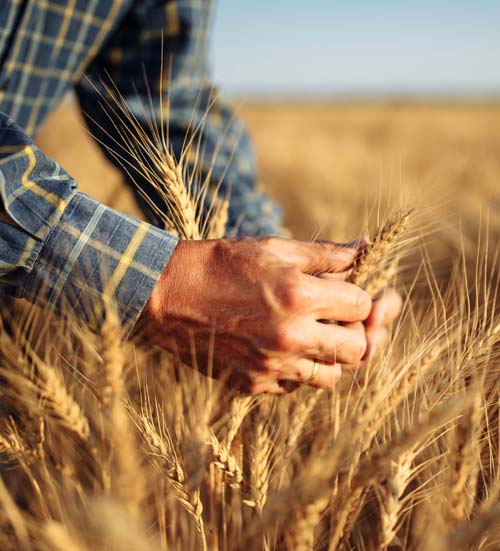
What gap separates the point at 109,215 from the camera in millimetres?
673

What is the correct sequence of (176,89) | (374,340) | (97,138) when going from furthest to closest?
(176,89) < (97,138) < (374,340)

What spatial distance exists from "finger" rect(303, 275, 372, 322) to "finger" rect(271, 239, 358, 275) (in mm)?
32

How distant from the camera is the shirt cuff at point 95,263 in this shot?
0.65m

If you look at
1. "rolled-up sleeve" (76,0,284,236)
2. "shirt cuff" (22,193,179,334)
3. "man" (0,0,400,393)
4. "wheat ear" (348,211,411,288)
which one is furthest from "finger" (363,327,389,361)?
"rolled-up sleeve" (76,0,284,236)

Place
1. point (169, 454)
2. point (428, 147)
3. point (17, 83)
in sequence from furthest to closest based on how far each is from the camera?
1. point (428, 147)
2. point (17, 83)
3. point (169, 454)

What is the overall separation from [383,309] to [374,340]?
5cm

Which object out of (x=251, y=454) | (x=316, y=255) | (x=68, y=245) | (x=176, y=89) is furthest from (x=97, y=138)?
(x=251, y=454)

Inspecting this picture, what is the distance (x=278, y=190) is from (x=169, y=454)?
2.95 m

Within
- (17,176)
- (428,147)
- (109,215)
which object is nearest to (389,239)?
(109,215)

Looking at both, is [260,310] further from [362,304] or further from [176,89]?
[176,89]

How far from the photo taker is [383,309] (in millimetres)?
756

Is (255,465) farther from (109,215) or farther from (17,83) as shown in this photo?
(17,83)

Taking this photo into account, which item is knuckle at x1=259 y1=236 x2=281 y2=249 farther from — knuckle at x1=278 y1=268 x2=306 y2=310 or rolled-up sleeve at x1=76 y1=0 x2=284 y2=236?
rolled-up sleeve at x1=76 y1=0 x2=284 y2=236

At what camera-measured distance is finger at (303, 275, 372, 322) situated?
634mm
